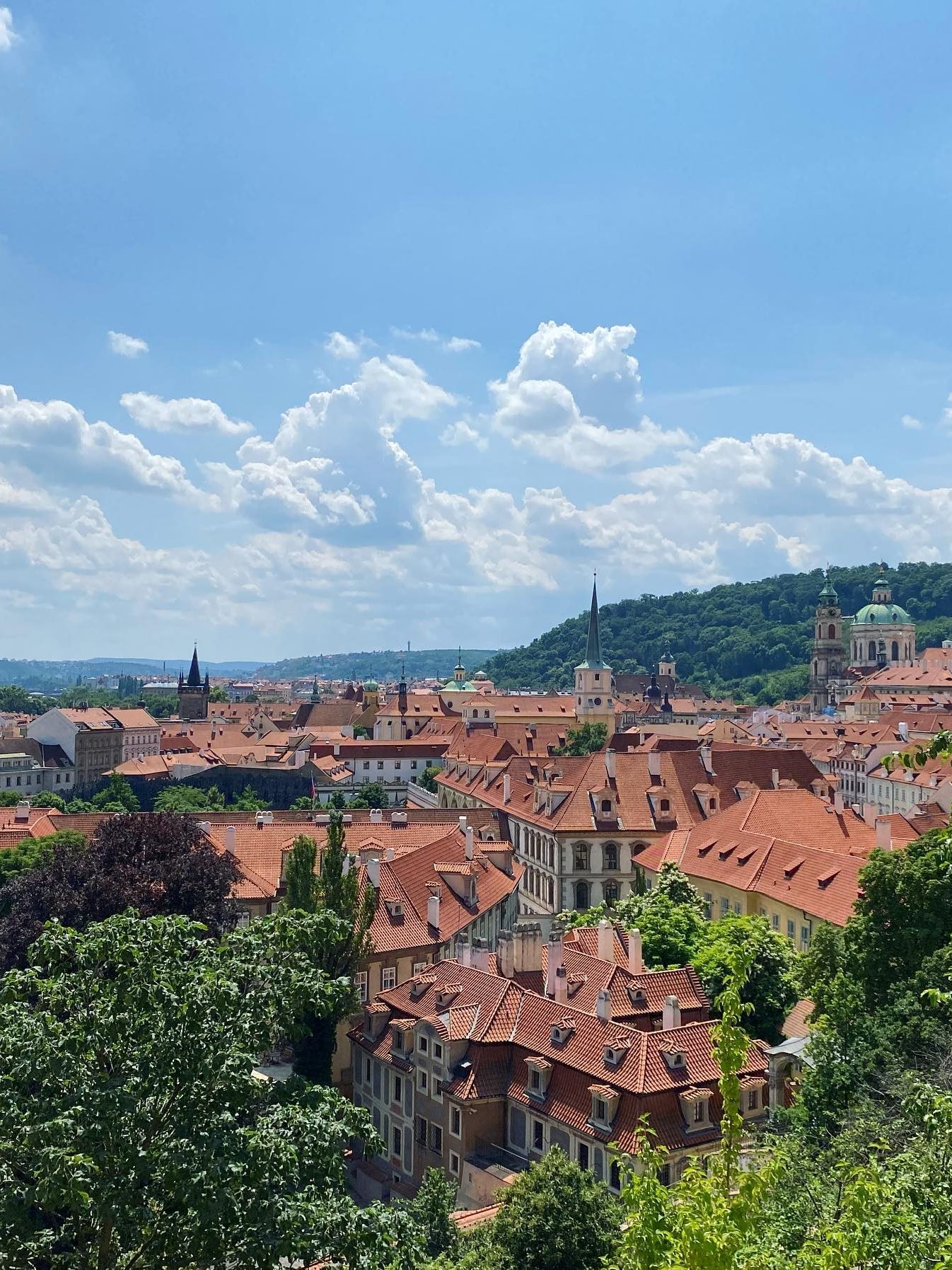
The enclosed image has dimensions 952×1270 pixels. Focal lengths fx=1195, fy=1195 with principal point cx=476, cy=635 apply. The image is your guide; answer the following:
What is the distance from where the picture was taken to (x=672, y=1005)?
3005 centimetres

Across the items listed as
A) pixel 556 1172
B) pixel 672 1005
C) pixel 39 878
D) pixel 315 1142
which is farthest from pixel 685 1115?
pixel 39 878

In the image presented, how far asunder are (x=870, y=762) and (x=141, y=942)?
93674 mm

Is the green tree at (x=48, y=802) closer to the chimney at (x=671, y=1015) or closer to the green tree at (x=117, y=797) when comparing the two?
the green tree at (x=117, y=797)

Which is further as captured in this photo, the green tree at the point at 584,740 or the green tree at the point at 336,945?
the green tree at the point at 584,740

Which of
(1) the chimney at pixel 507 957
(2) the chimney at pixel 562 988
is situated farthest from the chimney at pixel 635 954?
(1) the chimney at pixel 507 957

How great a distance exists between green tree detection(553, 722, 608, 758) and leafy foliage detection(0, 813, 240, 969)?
66.8 metres

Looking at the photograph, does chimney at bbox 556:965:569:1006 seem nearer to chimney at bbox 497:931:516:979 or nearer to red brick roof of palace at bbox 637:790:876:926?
chimney at bbox 497:931:516:979

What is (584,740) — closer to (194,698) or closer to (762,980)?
(762,980)

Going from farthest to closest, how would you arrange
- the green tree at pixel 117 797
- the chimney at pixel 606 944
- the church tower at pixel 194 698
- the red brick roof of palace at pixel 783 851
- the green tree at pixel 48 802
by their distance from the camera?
1. the church tower at pixel 194 698
2. the green tree at pixel 117 797
3. the green tree at pixel 48 802
4. the red brick roof of palace at pixel 783 851
5. the chimney at pixel 606 944

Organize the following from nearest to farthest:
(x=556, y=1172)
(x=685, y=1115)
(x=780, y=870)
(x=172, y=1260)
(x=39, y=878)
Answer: (x=172, y=1260), (x=556, y=1172), (x=685, y=1115), (x=39, y=878), (x=780, y=870)

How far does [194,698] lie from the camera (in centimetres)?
19350

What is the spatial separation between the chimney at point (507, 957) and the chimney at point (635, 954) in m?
3.80

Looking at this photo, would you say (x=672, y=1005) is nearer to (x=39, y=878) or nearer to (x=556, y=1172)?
(x=556, y=1172)

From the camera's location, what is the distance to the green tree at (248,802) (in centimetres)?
10142
